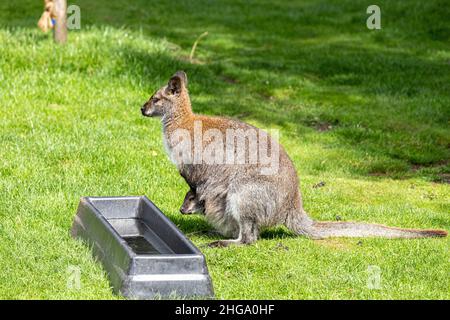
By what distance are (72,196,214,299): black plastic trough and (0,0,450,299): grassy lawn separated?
0.58 ft

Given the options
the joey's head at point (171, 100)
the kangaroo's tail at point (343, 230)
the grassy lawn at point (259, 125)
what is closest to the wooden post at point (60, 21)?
the grassy lawn at point (259, 125)

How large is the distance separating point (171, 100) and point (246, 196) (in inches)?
50.8

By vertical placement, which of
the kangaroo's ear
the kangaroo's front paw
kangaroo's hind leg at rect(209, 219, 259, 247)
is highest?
the kangaroo's ear

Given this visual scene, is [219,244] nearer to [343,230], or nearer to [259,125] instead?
[343,230]

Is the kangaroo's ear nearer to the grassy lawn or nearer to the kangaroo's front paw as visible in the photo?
the grassy lawn

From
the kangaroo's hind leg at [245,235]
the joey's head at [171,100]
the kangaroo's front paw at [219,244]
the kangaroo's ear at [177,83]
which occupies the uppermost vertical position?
the kangaroo's ear at [177,83]

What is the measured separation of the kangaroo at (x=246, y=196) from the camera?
7.75 metres

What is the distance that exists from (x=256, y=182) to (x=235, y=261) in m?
0.75

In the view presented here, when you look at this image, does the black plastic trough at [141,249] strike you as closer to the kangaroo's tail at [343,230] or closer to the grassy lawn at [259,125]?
the grassy lawn at [259,125]

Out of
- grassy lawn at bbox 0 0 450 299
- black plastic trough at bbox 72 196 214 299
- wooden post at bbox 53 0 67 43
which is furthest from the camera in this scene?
wooden post at bbox 53 0 67 43

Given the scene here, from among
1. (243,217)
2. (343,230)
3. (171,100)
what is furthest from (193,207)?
(343,230)

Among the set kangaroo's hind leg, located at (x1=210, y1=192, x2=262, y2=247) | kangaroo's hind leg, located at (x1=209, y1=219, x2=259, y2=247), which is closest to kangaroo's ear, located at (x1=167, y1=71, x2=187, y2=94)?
kangaroo's hind leg, located at (x1=210, y1=192, x2=262, y2=247)

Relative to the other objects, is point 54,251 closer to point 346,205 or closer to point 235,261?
point 235,261

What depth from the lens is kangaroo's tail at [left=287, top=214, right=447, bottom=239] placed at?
7902 millimetres
